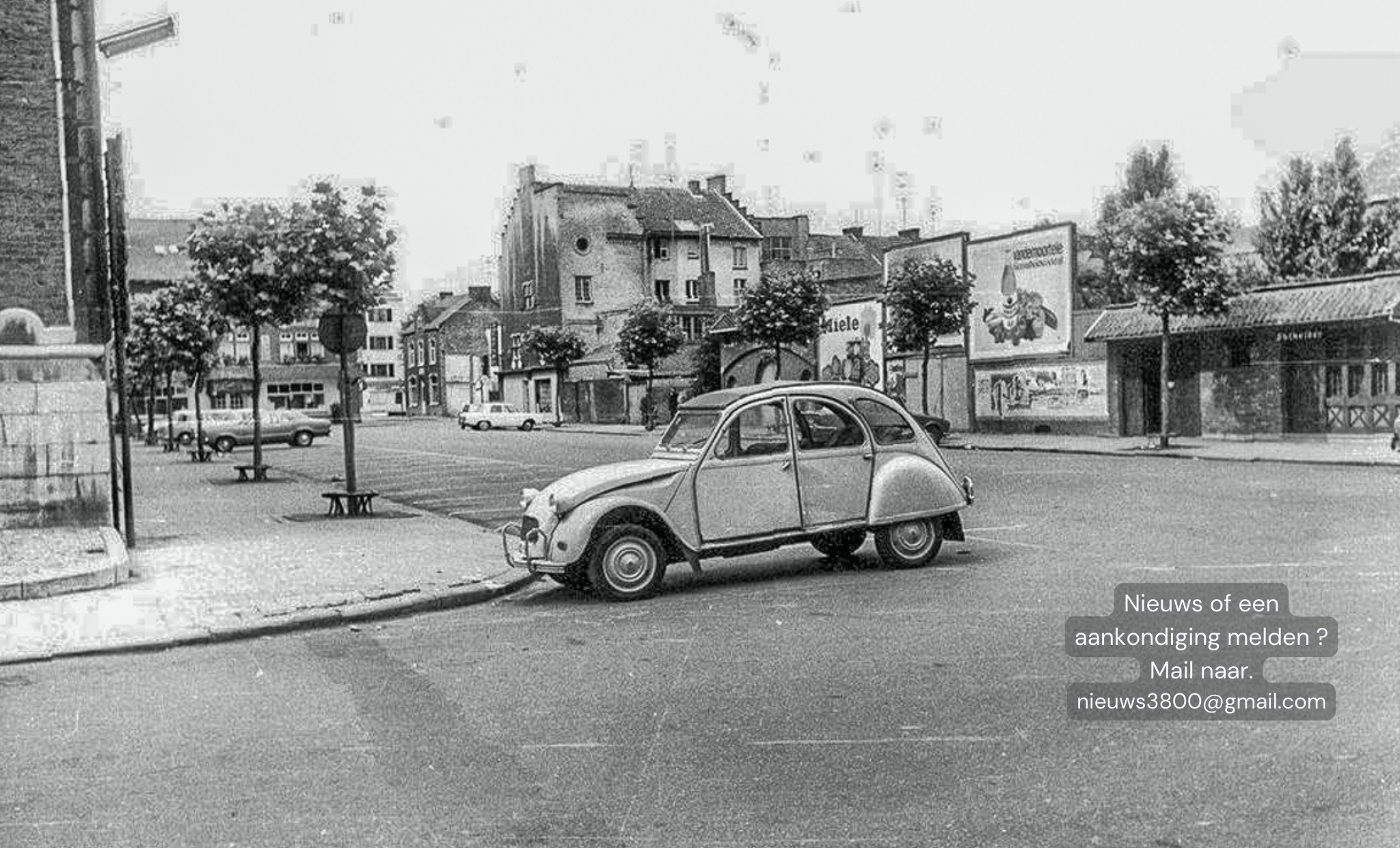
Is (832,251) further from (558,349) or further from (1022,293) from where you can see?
(1022,293)

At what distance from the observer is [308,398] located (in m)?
91.6

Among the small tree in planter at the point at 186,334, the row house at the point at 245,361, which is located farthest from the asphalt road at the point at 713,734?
the row house at the point at 245,361

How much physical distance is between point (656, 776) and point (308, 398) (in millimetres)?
91214

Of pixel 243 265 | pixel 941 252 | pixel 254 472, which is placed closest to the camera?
pixel 243 265

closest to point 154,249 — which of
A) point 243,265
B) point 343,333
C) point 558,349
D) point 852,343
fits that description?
point 558,349

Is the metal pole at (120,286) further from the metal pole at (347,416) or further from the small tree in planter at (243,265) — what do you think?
the small tree in planter at (243,265)

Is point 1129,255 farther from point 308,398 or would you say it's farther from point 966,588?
point 308,398

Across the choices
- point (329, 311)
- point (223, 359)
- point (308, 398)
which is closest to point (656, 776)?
point (329, 311)

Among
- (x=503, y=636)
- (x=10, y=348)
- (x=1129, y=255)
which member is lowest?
(x=503, y=636)

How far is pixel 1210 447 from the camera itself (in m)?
27.8

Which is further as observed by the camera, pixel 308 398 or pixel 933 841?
pixel 308 398

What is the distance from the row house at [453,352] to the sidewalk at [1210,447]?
56068mm

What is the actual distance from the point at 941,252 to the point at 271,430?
82.7 feet

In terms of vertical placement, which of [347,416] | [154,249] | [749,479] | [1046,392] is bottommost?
[749,479]
